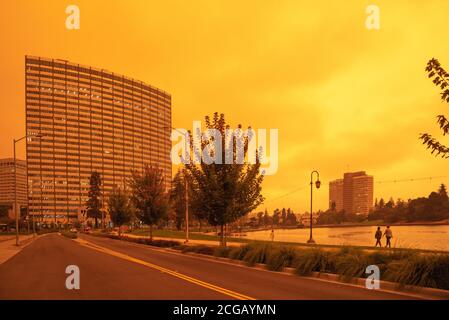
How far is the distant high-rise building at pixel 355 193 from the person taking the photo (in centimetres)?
9381

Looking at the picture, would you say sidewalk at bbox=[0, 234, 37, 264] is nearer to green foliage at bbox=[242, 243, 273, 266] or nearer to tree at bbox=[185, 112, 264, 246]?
tree at bbox=[185, 112, 264, 246]

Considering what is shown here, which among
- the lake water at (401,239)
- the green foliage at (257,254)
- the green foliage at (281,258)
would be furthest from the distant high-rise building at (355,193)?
the green foliage at (281,258)

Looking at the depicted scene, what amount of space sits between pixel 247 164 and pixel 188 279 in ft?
38.3

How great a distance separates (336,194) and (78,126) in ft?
394

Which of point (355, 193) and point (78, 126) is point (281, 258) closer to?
point (355, 193)

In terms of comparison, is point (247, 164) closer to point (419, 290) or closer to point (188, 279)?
point (188, 279)

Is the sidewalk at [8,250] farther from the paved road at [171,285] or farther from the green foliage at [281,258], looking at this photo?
the green foliage at [281,258]

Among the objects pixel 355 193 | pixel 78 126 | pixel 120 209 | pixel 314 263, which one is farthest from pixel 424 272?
pixel 78 126

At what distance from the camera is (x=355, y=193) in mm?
97875

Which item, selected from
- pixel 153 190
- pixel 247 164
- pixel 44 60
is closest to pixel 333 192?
pixel 153 190

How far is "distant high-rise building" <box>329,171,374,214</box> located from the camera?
93.8 meters

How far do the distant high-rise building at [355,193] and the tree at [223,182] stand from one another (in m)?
72.6

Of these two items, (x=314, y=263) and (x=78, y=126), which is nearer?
(x=314, y=263)

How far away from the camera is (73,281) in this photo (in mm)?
13289
